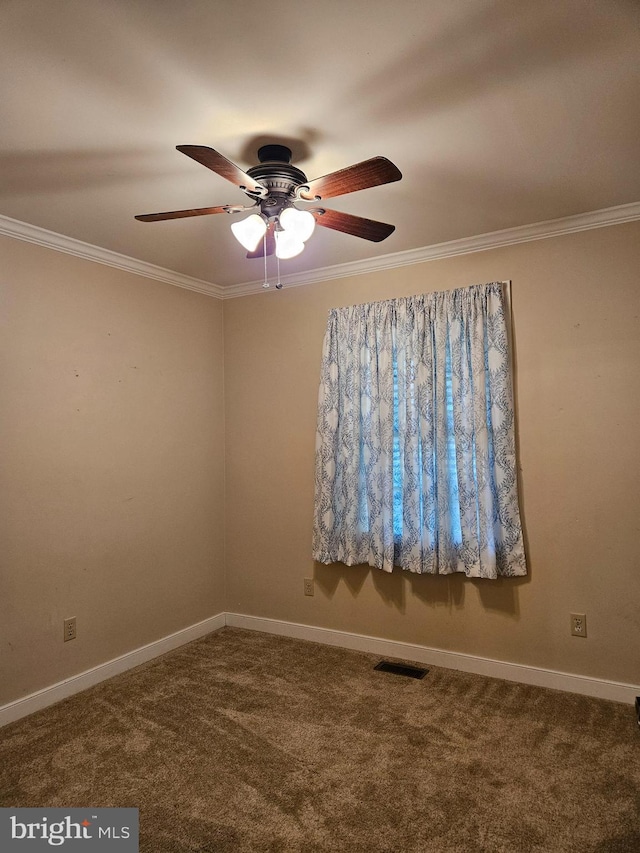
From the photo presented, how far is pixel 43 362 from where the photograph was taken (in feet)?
10.4

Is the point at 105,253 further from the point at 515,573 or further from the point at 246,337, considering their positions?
the point at 515,573

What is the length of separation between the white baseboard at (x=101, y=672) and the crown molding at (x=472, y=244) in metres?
2.45

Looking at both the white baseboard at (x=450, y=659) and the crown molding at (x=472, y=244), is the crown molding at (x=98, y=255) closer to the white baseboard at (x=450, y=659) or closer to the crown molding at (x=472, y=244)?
the crown molding at (x=472, y=244)

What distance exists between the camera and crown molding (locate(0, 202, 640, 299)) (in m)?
3.03

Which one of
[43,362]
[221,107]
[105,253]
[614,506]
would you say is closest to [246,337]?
[105,253]

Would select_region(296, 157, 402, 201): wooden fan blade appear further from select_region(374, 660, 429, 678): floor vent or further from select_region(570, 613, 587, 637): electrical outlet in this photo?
select_region(374, 660, 429, 678): floor vent

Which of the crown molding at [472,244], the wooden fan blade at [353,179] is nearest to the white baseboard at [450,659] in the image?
the crown molding at [472,244]

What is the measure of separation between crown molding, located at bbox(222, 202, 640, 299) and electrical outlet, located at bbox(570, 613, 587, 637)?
206cm

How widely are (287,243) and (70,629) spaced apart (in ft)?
8.01

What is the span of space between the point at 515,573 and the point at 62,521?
2.52 metres

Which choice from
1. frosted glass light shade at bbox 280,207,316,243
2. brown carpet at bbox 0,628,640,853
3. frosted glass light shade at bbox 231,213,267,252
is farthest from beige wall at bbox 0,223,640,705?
frosted glass light shade at bbox 280,207,316,243

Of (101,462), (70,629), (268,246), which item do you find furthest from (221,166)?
(70,629)

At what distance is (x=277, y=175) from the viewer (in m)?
2.26

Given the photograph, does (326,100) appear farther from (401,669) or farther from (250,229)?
(401,669)
